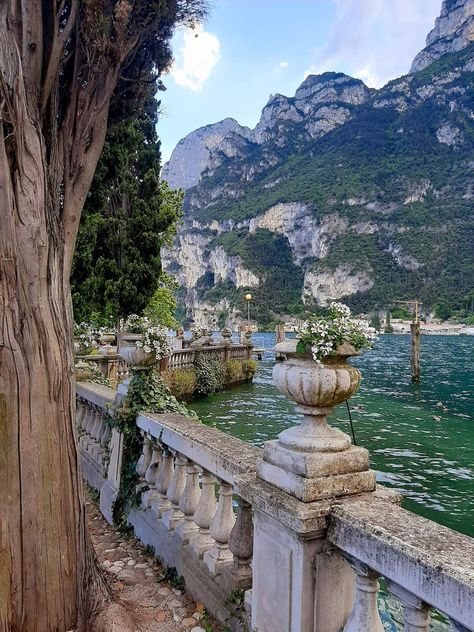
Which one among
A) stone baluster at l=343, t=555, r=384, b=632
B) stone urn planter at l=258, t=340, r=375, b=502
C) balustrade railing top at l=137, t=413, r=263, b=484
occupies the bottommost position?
stone baluster at l=343, t=555, r=384, b=632

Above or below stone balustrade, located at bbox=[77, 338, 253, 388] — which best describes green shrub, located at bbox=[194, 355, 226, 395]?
below

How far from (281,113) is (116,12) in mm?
189763

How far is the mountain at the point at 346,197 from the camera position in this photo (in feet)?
378

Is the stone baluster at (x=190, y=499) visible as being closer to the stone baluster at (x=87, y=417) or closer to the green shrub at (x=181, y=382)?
the stone baluster at (x=87, y=417)

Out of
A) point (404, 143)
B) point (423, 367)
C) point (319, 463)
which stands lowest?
point (423, 367)

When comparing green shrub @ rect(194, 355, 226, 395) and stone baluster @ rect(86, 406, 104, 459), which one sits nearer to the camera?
stone baluster @ rect(86, 406, 104, 459)

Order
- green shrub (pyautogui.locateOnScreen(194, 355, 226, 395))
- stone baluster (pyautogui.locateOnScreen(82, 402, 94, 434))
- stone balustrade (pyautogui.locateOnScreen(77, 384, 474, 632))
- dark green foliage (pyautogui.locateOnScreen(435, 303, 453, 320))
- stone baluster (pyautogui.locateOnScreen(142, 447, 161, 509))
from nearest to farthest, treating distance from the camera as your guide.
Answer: stone balustrade (pyautogui.locateOnScreen(77, 384, 474, 632)) → stone baluster (pyautogui.locateOnScreen(142, 447, 161, 509)) → stone baluster (pyautogui.locateOnScreen(82, 402, 94, 434)) → green shrub (pyautogui.locateOnScreen(194, 355, 226, 395)) → dark green foliage (pyautogui.locateOnScreen(435, 303, 453, 320))

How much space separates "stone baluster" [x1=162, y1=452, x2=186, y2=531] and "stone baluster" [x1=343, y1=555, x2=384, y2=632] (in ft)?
6.17

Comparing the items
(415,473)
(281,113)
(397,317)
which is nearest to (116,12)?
(415,473)

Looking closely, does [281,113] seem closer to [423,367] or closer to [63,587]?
[423,367]

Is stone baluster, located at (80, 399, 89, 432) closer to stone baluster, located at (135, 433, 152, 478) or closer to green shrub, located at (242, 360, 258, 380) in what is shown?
stone baluster, located at (135, 433, 152, 478)

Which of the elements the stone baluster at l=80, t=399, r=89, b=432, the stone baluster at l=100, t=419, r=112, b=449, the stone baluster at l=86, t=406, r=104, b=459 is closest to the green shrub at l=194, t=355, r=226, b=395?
the stone baluster at l=80, t=399, r=89, b=432

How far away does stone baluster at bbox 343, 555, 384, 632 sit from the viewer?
5.41 feet

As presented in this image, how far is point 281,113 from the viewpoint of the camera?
176250mm
